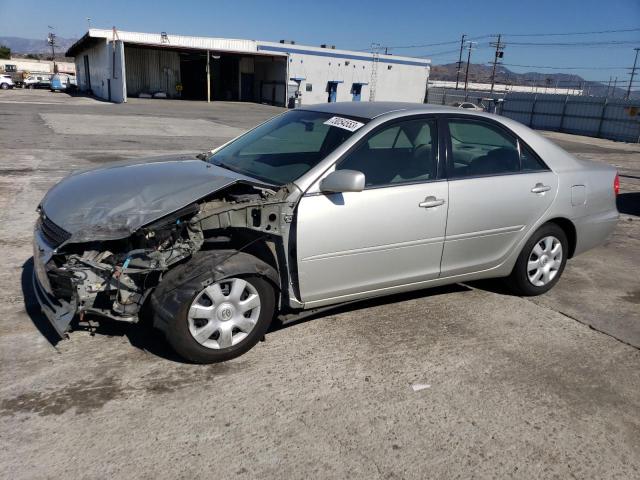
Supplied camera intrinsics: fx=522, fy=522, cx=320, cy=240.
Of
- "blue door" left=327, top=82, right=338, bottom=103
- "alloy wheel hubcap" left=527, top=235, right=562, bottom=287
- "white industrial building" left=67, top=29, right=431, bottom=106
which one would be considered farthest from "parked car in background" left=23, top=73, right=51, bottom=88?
"alloy wheel hubcap" left=527, top=235, right=562, bottom=287

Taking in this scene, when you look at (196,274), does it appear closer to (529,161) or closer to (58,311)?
(58,311)

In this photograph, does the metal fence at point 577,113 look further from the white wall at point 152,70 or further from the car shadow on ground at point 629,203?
the white wall at point 152,70

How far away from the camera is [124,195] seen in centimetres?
342

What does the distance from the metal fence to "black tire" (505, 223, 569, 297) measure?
88.5 ft

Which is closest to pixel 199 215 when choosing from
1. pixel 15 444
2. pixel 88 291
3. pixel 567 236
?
pixel 88 291

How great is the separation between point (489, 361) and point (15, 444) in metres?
2.84

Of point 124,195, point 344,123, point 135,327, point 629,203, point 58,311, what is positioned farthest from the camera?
point 629,203

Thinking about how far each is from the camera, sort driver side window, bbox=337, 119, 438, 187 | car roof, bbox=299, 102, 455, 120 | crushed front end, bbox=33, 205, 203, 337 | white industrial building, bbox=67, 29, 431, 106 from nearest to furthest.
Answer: crushed front end, bbox=33, 205, 203, 337, driver side window, bbox=337, 119, 438, 187, car roof, bbox=299, 102, 455, 120, white industrial building, bbox=67, 29, 431, 106

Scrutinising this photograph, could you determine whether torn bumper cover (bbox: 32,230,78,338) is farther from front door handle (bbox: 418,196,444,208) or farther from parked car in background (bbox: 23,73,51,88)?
parked car in background (bbox: 23,73,51,88)

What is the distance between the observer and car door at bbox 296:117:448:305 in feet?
11.3

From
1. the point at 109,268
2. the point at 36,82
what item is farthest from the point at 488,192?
the point at 36,82

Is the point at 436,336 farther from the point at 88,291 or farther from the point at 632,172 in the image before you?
the point at 632,172

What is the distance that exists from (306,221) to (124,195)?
3.96ft

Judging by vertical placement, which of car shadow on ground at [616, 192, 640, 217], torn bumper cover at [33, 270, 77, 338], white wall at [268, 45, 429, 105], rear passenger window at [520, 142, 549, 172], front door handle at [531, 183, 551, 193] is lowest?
torn bumper cover at [33, 270, 77, 338]
